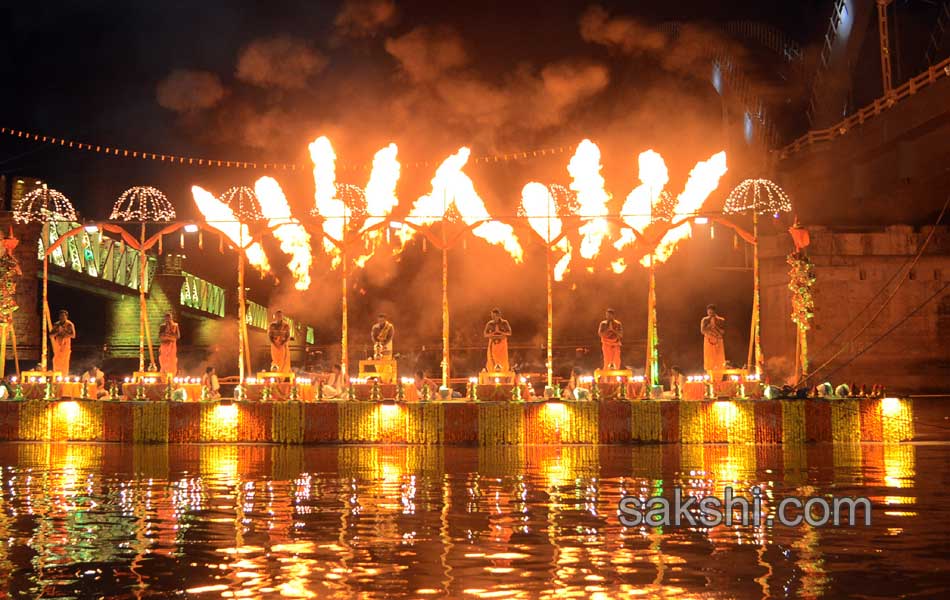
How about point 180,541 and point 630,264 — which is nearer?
point 180,541

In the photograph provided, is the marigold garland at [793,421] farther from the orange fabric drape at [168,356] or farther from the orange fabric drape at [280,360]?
the orange fabric drape at [168,356]

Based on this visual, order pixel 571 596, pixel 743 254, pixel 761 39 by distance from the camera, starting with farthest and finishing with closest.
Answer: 1. pixel 761 39
2. pixel 743 254
3. pixel 571 596

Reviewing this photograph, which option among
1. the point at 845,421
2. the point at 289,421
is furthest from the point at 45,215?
the point at 845,421

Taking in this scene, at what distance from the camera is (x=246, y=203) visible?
25125mm

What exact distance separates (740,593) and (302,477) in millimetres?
8130

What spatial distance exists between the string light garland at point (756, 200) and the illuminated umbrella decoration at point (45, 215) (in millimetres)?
15092

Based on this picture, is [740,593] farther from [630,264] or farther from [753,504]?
[630,264]

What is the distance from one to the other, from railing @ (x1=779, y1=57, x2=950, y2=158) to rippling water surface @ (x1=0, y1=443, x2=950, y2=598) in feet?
61.1

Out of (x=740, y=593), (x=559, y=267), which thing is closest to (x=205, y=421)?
(x=740, y=593)

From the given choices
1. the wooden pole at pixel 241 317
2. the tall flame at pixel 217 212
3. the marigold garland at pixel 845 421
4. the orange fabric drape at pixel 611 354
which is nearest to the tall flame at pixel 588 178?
the orange fabric drape at pixel 611 354

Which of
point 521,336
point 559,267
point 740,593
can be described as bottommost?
point 740,593

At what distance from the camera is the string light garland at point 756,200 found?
889 inches

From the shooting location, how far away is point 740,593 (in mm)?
6727

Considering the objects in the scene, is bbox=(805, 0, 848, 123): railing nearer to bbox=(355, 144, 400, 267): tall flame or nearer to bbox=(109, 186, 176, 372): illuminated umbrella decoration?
bbox=(355, 144, 400, 267): tall flame
